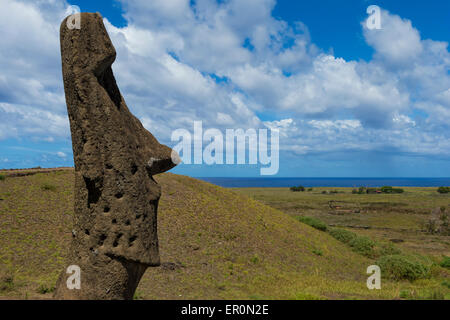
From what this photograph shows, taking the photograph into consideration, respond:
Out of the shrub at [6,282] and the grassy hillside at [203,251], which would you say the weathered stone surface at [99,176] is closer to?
the grassy hillside at [203,251]

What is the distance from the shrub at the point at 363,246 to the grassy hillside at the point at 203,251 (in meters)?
0.73

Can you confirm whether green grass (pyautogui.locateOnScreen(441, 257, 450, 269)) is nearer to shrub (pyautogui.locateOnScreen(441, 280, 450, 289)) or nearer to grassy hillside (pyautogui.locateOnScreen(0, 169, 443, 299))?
grassy hillside (pyautogui.locateOnScreen(0, 169, 443, 299))

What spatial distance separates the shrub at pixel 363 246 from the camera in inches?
946

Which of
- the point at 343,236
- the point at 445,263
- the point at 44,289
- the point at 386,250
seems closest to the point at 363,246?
the point at 386,250

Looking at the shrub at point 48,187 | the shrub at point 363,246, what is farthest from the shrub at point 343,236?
the shrub at point 48,187

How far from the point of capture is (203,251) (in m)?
17.4

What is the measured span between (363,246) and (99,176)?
2361 cm

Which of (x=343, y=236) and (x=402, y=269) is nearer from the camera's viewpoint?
(x=402, y=269)

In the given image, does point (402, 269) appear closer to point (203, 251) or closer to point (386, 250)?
point (386, 250)

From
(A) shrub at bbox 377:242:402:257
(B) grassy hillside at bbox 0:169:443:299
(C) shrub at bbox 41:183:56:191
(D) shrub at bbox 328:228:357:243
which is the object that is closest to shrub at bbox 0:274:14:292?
(B) grassy hillside at bbox 0:169:443:299

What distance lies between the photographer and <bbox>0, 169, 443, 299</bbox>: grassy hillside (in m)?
12.8

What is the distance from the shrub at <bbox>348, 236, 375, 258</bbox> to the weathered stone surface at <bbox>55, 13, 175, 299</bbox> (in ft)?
72.0
